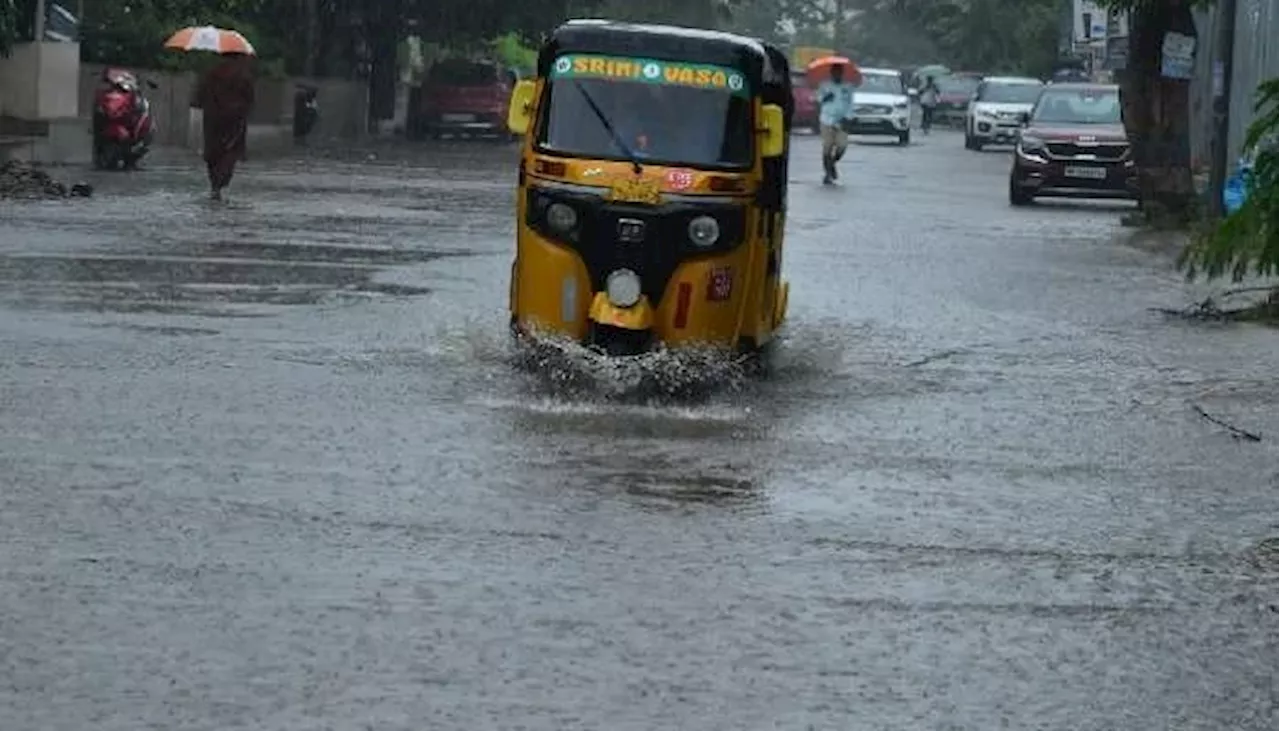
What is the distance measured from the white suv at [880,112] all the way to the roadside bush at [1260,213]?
51.6m

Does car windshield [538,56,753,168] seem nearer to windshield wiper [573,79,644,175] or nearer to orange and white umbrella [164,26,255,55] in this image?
windshield wiper [573,79,644,175]

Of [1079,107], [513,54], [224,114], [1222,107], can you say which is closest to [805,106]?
[513,54]

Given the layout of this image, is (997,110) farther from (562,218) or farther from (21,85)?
(562,218)

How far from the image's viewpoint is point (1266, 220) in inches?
586

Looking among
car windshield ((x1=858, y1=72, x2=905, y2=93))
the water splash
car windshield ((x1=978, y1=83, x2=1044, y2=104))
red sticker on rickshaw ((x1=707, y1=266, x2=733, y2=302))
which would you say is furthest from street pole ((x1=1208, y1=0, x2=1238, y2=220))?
car windshield ((x1=858, y1=72, x2=905, y2=93))

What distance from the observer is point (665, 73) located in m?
15.8

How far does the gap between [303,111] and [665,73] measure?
1470 inches

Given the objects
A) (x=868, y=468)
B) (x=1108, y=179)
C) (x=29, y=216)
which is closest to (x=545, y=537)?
(x=868, y=468)

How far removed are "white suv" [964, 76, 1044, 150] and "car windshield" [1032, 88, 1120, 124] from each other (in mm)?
23746

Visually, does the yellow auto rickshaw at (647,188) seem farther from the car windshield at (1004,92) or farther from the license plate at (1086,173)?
the car windshield at (1004,92)

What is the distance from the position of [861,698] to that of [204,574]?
2521 millimetres

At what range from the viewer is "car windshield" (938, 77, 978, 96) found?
92.9 m

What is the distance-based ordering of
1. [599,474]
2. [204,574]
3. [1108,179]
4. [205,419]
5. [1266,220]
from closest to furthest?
[204,574] → [599,474] → [205,419] → [1266,220] → [1108,179]

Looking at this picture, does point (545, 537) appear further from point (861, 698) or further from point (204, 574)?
point (861, 698)
